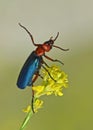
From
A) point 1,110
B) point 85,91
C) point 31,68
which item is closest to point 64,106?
point 85,91

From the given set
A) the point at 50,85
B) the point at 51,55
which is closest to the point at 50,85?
the point at 50,85

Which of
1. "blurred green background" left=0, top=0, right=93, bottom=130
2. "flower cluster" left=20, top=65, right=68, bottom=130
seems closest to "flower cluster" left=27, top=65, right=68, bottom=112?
"flower cluster" left=20, top=65, right=68, bottom=130

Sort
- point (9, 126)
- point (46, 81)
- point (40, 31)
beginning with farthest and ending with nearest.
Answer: point (40, 31)
point (9, 126)
point (46, 81)

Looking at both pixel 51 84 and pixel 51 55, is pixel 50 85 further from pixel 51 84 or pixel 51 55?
pixel 51 55

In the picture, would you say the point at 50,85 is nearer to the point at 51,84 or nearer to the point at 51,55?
the point at 51,84

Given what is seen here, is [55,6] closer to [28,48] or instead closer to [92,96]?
[28,48]

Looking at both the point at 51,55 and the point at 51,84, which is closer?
the point at 51,84

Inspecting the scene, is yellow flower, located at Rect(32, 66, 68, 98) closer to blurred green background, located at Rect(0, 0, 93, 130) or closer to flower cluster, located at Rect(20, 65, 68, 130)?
flower cluster, located at Rect(20, 65, 68, 130)

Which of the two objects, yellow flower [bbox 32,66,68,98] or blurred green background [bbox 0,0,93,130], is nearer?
yellow flower [bbox 32,66,68,98]

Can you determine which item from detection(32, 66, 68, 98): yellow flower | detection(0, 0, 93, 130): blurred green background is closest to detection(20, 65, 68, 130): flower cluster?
detection(32, 66, 68, 98): yellow flower
